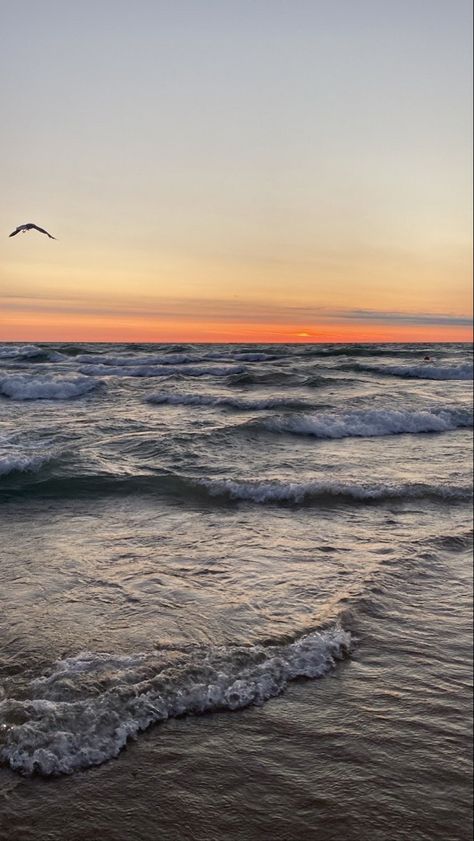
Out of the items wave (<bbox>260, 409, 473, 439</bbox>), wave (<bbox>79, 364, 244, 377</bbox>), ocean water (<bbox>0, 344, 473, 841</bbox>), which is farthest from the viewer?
wave (<bbox>79, 364, 244, 377</bbox>)

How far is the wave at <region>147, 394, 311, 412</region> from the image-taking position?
69.7ft

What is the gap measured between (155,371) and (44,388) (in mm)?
10715

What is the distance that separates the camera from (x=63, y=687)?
432 centimetres

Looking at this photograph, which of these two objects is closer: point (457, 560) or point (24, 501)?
point (457, 560)

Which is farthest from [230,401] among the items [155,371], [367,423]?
[155,371]

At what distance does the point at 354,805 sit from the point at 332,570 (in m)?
3.36

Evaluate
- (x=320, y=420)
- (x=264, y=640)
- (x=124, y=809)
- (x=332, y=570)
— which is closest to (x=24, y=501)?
(x=332, y=570)

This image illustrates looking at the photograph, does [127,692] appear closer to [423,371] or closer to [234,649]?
[234,649]

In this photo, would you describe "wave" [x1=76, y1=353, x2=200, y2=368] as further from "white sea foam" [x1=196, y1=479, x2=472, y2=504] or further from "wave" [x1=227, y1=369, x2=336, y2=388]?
"white sea foam" [x1=196, y1=479, x2=472, y2=504]

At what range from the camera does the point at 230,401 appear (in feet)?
73.8

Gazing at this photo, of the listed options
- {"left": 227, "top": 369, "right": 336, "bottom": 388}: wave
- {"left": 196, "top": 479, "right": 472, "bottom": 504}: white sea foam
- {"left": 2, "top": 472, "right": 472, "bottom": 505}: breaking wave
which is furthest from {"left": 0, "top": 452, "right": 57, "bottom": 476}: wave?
{"left": 227, "top": 369, "right": 336, "bottom": 388}: wave

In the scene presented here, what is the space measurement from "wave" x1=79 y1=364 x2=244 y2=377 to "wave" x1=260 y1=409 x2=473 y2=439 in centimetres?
1789

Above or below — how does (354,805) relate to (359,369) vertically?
below

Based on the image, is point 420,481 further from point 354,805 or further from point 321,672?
point 354,805
